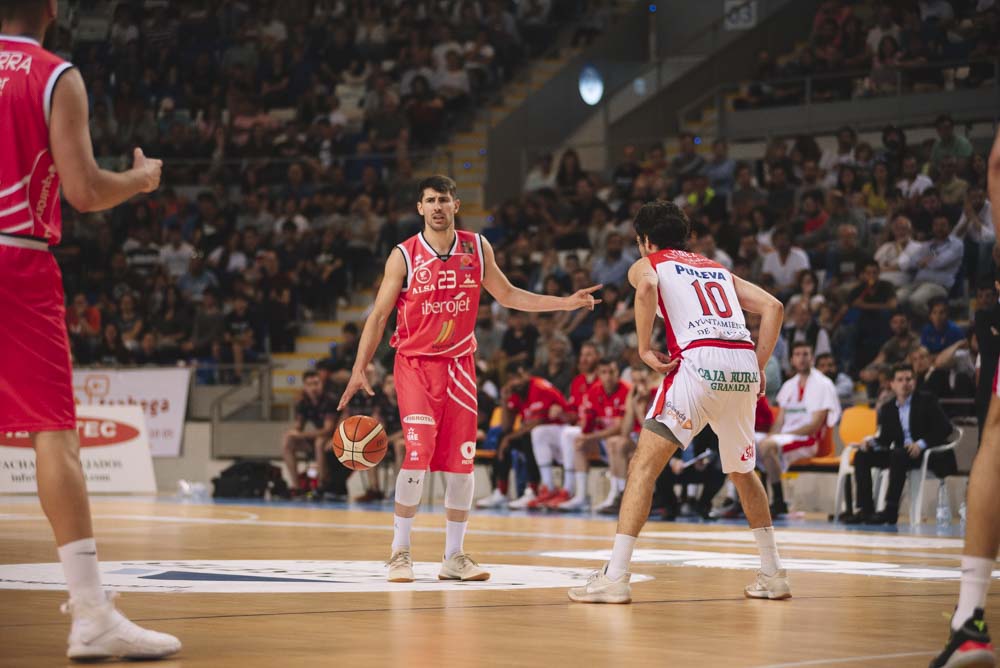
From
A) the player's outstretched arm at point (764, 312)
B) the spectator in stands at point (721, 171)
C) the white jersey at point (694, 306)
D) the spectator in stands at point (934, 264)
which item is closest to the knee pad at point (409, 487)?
the white jersey at point (694, 306)

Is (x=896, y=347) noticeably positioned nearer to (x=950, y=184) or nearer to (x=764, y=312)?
(x=950, y=184)

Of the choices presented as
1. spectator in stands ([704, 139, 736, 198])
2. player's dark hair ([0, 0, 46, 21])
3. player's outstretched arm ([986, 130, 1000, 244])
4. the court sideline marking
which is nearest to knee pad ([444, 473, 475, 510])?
the court sideline marking

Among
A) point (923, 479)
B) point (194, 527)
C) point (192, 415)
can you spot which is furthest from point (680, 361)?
point (192, 415)

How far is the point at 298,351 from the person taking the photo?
23.1 metres

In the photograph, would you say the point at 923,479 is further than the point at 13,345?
Yes

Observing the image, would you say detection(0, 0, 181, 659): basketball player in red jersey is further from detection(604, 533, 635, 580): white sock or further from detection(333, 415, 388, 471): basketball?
detection(333, 415, 388, 471): basketball

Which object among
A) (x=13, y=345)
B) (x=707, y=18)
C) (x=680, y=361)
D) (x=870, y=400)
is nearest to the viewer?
(x=13, y=345)

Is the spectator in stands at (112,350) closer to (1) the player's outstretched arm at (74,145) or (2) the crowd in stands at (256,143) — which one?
(2) the crowd in stands at (256,143)

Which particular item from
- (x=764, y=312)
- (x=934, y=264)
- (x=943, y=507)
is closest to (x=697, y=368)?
(x=764, y=312)

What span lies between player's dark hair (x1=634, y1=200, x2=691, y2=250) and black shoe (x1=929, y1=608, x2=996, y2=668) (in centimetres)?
328

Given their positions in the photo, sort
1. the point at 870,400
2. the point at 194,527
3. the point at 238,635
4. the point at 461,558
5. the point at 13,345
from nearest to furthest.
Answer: the point at 13,345 → the point at 238,635 → the point at 461,558 → the point at 194,527 → the point at 870,400

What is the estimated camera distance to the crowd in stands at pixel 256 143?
2280 centimetres

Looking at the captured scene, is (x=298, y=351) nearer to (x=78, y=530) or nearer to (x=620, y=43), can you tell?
(x=620, y=43)

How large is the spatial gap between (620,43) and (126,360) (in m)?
10.1
